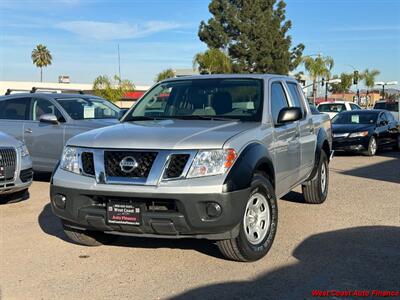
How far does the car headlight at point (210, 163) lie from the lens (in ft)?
14.4

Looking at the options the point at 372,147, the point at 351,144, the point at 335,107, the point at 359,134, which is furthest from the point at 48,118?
the point at 335,107

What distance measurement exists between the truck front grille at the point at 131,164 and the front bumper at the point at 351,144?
11590 millimetres

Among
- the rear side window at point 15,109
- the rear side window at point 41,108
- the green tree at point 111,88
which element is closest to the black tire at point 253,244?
the rear side window at point 41,108

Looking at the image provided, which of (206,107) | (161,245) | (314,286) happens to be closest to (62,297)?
(161,245)

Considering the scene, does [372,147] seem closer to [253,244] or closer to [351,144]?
[351,144]

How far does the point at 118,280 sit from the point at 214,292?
89cm

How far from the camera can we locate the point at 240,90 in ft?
19.2

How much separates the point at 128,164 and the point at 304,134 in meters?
3.10

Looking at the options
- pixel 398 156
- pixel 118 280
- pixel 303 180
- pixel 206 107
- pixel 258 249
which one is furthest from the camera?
pixel 398 156

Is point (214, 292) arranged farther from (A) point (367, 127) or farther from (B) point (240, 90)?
(A) point (367, 127)

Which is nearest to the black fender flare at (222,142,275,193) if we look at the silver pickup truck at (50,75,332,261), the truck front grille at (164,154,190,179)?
the silver pickup truck at (50,75,332,261)

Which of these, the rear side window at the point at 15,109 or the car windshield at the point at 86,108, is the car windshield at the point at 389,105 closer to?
the car windshield at the point at 86,108

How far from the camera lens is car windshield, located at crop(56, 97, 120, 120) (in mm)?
9992

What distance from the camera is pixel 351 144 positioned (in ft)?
49.7
